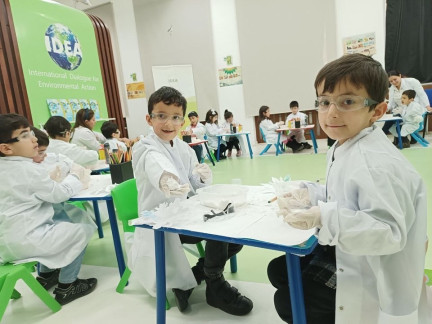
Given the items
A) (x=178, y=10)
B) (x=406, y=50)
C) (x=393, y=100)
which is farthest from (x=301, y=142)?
(x=178, y=10)

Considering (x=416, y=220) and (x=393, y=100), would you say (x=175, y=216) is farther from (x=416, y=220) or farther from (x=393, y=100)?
(x=393, y=100)

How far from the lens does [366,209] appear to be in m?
0.85

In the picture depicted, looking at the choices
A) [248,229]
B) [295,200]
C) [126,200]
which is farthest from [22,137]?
[295,200]

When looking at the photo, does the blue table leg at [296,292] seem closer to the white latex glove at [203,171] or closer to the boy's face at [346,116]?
the boy's face at [346,116]

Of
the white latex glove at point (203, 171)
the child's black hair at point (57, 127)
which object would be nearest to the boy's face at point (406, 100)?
the white latex glove at point (203, 171)

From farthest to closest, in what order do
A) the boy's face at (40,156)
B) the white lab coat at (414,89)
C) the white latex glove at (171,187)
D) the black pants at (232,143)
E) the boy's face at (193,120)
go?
the black pants at (232,143) < the boy's face at (193,120) < the white lab coat at (414,89) < the boy's face at (40,156) < the white latex glove at (171,187)

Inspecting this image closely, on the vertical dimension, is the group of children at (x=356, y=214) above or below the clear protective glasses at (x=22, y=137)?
below

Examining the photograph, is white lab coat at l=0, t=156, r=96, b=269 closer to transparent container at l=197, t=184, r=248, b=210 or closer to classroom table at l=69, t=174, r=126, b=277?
classroom table at l=69, t=174, r=126, b=277

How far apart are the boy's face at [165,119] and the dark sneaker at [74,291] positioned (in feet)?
3.85

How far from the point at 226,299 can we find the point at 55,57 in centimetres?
577

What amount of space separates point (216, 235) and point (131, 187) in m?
0.93

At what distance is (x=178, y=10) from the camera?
8.69 m

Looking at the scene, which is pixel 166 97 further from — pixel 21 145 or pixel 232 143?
pixel 232 143

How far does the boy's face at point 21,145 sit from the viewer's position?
72.5 inches
